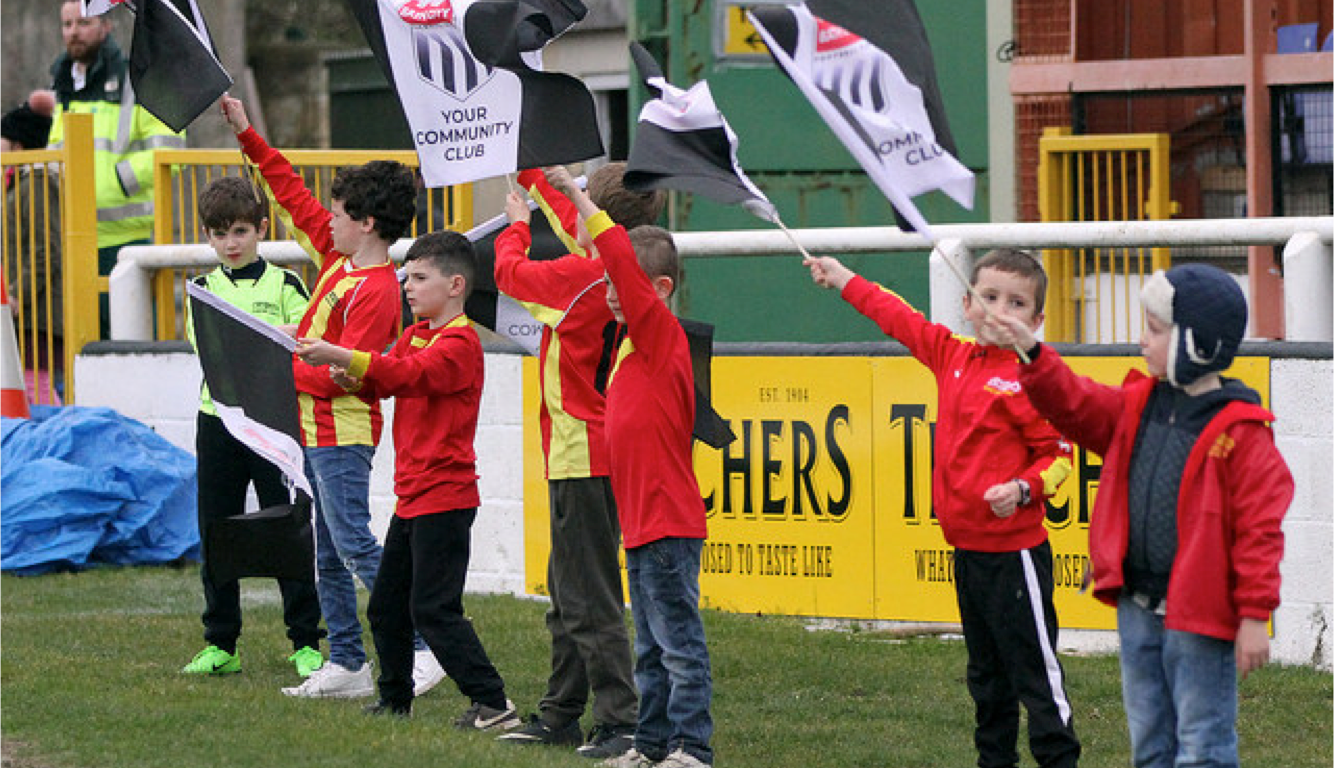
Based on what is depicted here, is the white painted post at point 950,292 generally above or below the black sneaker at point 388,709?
above

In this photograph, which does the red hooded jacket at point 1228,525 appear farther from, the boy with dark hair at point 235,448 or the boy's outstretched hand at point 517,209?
the boy with dark hair at point 235,448

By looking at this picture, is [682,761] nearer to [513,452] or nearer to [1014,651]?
[1014,651]

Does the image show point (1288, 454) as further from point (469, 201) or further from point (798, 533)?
point (469, 201)

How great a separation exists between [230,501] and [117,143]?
5257 millimetres

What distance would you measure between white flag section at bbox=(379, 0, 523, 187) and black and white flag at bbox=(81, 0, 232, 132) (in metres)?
0.93

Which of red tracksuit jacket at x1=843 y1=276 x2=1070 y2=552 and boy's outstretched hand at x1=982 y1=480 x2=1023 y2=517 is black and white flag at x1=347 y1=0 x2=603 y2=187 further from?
boy's outstretched hand at x1=982 y1=480 x2=1023 y2=517

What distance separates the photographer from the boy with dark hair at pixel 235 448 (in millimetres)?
8008

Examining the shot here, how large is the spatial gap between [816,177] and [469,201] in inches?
91.9

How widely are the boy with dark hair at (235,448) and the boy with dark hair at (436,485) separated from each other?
110cm

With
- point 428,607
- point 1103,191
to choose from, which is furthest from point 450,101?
point 1103,191

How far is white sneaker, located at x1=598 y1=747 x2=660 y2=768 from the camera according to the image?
6.45m

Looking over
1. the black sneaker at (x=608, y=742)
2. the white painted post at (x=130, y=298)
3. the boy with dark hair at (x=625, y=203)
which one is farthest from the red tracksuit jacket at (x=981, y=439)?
the white painted post at (x=130, y=298)

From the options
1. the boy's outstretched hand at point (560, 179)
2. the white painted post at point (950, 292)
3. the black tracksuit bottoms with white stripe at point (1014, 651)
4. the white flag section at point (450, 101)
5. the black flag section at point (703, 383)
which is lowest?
the black tracksuit bottoms with white stripe at point (1014, 651)

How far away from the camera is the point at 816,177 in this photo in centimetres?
1307
